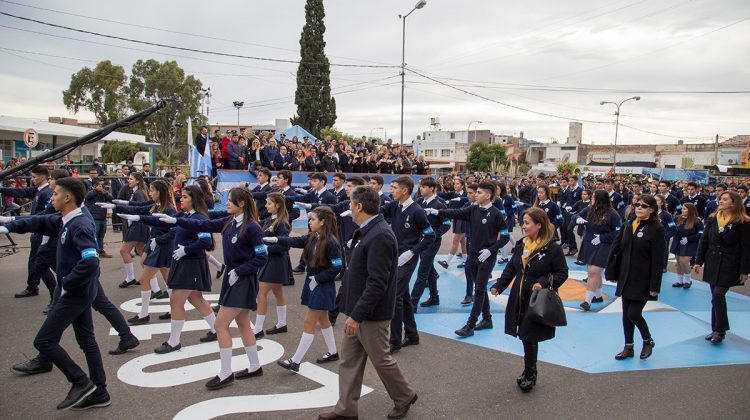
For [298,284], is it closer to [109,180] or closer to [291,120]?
[109,180]

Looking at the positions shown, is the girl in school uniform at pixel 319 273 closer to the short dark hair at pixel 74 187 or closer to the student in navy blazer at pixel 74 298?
the student in navy blazer at pixel 74 298

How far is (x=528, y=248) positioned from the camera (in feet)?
16.0

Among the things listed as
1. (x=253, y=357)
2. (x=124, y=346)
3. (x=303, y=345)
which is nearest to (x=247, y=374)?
(x=253, y=357)

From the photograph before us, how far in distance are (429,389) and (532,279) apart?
57.9 inches

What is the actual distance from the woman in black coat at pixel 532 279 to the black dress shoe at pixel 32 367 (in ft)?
14.8

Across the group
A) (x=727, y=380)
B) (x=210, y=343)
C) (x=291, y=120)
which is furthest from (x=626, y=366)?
(x=291, y=120)

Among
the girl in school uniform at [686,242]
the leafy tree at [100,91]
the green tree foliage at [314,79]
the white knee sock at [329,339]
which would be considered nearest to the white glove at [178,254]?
the white knee sock at [329,339]

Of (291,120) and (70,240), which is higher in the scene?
(291,120)

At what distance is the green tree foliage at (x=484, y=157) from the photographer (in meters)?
Result: 66.4

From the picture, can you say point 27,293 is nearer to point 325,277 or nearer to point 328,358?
point 328,358

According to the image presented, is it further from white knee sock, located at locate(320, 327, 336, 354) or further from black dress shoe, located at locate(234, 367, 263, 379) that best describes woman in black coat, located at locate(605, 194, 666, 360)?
black dress shoe, located at locate(234, 367, 263, 379)

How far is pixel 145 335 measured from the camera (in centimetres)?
603

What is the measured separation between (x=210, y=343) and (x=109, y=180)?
10637 mm

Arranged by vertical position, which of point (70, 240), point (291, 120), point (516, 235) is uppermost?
point (291, 120)
